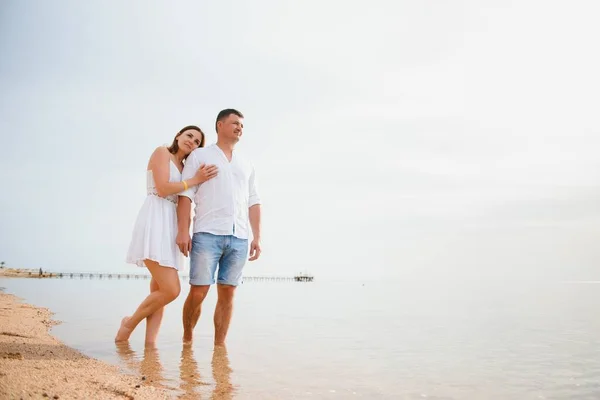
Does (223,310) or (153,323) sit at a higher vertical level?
(223,310)

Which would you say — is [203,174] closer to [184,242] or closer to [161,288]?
[184,242]

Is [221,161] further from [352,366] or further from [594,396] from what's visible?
[594,396]

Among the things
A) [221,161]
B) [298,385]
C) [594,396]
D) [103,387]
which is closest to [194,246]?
[221,161]

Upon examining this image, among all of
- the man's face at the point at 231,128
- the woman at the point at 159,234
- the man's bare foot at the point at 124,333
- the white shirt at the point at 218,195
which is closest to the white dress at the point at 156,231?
the woman at the point at 159,234

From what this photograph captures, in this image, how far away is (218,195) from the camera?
5016 mm

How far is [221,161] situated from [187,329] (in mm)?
1968

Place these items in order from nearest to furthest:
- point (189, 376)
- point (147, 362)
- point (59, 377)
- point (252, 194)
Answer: point (59, 377), point (189, 376), point (147, 362), point (252, 194)

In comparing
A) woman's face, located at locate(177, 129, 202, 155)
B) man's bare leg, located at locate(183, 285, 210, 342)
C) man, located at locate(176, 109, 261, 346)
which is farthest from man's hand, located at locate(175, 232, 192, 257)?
woman's face, located at locate(177, 129, 202, 155)

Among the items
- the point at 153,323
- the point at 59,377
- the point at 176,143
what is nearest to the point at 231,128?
the point at 176,143

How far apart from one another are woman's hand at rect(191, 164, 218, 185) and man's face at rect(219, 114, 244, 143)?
1.55 feet

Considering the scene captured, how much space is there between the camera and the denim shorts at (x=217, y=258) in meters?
4.81

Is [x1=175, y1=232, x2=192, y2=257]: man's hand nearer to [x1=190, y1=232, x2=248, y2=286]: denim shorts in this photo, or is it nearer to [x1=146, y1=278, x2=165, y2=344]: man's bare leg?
[x1=190, y1=232, x2=248, y2=286]: denim shorts

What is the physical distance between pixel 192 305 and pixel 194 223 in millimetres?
872

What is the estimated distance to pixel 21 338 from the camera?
4.54 m
